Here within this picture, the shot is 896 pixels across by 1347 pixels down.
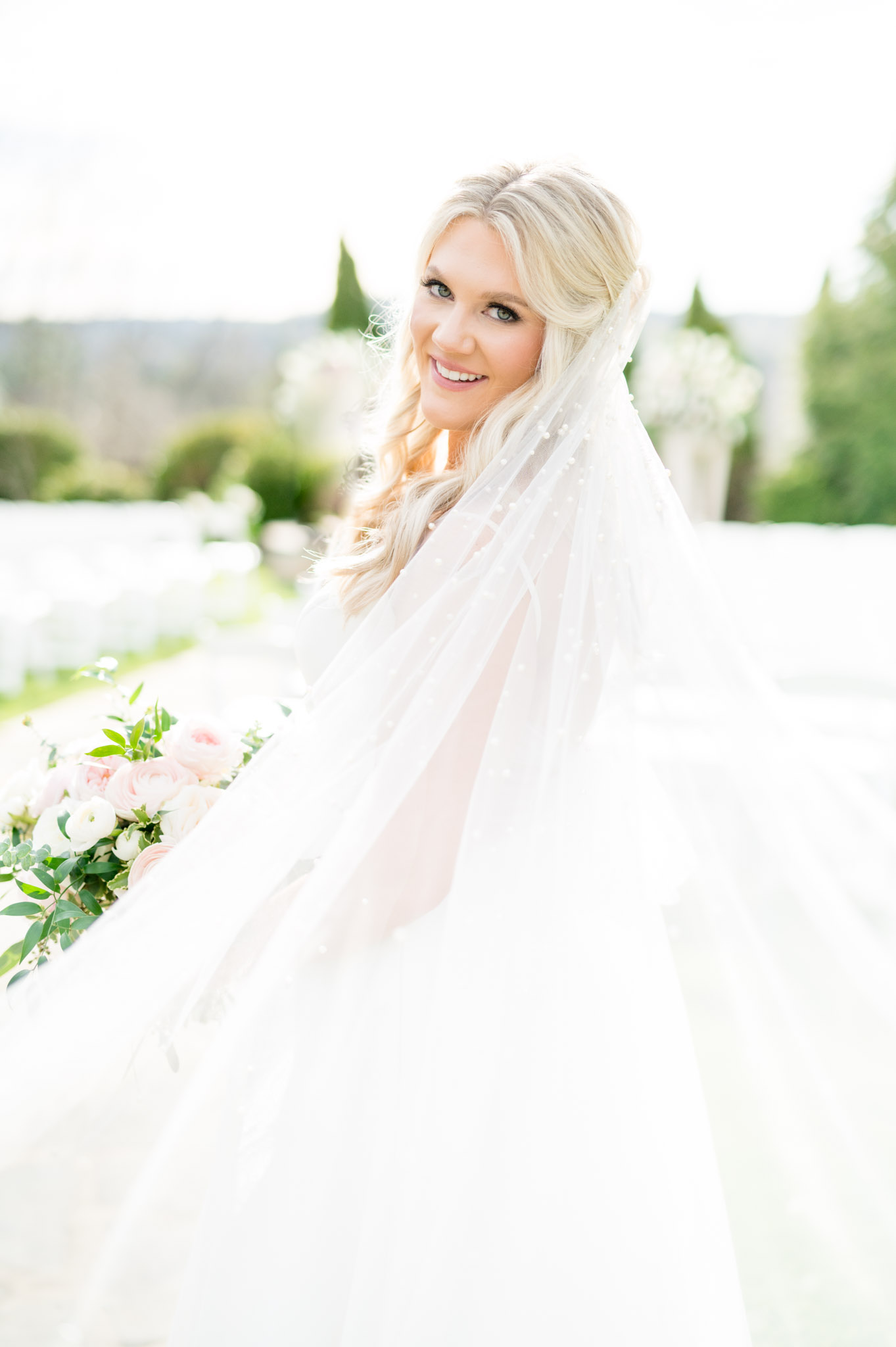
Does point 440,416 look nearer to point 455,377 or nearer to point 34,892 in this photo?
point 455,377

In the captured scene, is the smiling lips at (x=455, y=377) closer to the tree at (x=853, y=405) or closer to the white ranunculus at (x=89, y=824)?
the white ranunculus at (x=89, y=824)

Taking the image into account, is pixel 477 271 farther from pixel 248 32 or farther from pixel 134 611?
pixel 248 32

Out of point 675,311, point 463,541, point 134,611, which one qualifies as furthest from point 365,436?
point 675,311

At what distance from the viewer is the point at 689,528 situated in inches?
60.1

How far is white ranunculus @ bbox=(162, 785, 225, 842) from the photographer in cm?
154

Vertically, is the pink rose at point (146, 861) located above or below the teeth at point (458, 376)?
below

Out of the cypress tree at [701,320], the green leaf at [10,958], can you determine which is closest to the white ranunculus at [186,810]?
the green leaf at [10,958]

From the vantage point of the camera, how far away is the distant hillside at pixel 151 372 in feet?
103

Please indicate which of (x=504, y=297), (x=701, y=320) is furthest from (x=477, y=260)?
(x=701, y=320)

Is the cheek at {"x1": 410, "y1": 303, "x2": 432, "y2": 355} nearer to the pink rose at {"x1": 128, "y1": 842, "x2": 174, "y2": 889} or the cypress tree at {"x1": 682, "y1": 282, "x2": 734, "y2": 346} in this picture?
the pink rose at {"x1": 128, "y1": 842, "x2": 174, "y2": 889}

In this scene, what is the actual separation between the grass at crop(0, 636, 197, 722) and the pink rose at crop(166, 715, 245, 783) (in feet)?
18.7

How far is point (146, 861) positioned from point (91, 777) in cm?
24

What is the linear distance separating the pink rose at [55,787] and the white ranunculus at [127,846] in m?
0.18

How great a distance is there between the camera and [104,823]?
1.53 metres
